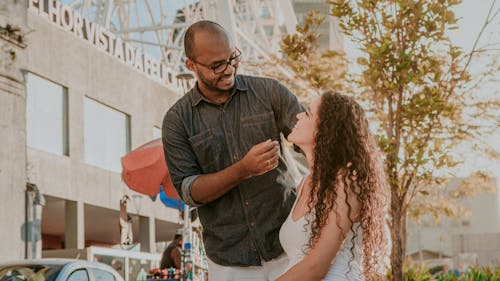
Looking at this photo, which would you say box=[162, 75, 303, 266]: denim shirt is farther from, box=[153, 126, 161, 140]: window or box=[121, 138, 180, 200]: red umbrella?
box=[153, 126, 161, 140]: window

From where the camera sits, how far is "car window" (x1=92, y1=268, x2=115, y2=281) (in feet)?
38.2

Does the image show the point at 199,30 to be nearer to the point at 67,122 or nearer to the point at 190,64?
the point at 190,64

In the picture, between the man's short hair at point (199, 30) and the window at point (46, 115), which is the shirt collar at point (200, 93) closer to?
the man's short hair at point (199, 30)

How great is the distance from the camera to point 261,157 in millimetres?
3412

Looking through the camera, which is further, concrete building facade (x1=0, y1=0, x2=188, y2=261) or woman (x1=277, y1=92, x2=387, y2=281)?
concrete building facade (x1=0, y1=0, x2=188, y2=261)

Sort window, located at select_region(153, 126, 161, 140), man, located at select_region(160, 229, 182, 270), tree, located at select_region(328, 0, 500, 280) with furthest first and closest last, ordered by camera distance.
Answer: window, located at select_region(153, 126, 161, 140), man, located at select_region(160, 229, 182, 270), tree, located at select_region(328, 0, 500, 280)

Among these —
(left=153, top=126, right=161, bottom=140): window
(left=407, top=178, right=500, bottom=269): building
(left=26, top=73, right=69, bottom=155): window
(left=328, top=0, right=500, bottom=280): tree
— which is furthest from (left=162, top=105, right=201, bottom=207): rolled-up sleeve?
(left=407, top=178, right=500, bottom=269): building

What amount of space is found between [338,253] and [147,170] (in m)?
8.96

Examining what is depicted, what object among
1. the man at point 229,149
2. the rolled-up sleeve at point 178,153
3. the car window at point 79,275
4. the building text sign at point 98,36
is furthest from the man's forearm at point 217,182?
the building text sign at point 98,36

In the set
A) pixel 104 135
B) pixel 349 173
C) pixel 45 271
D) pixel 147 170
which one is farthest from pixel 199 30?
pixel 104 135

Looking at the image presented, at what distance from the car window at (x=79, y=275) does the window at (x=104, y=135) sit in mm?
16204

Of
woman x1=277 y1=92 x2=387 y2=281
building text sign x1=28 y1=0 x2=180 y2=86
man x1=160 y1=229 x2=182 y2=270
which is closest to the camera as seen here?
woman x1=277 y1=92 x2=387 y2=281

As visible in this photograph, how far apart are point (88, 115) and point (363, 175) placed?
A: 982 inches

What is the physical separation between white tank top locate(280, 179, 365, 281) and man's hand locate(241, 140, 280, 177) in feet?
0.81
